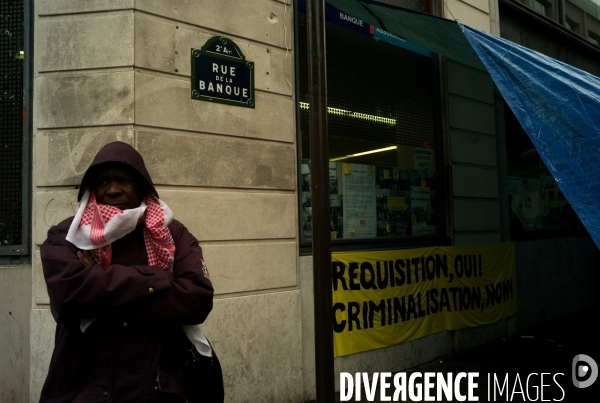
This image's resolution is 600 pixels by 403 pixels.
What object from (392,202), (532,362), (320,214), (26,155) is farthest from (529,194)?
(26,155)

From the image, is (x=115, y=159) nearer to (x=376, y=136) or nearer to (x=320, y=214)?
(x=320, y=214)

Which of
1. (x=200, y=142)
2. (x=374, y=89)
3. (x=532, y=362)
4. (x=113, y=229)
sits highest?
(x=374, y=89)

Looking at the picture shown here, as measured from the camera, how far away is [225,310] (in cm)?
504

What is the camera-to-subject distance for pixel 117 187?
2.59 meters

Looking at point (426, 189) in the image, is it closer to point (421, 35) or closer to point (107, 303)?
point (421, 35)

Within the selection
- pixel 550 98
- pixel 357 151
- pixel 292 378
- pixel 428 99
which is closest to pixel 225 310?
pixel 292 378

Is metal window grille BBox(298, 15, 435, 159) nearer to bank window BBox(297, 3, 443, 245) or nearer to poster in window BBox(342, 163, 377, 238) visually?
bank window BBox(297, 3, 443, 245)

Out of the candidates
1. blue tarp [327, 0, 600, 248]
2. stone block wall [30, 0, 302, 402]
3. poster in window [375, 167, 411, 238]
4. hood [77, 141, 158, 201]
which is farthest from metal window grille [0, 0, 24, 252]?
poster in window [375, 167, 411, 238]

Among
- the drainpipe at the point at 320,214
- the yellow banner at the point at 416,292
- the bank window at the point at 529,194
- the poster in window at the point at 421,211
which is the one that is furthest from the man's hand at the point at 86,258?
the bank window at the point at 529,194

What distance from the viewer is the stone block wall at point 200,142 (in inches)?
184

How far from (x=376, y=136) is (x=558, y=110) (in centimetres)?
271

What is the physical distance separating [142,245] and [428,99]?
19.3 ft

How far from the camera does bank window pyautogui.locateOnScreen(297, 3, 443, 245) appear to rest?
6.38 meters

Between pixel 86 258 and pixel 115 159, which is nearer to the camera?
pixel 86 258
